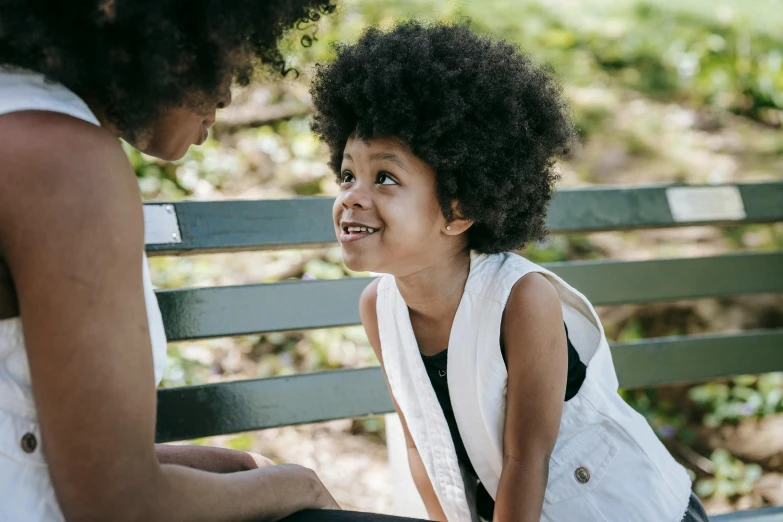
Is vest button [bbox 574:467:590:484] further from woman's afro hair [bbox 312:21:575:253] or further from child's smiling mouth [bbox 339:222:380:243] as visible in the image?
child's smiling mouth [bbox 339:222:380:243]

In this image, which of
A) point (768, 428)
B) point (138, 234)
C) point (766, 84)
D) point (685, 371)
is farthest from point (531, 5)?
point (138, 234)

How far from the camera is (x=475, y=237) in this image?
7.16 ft

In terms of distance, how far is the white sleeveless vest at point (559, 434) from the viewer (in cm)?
194

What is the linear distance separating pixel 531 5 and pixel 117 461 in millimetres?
5651

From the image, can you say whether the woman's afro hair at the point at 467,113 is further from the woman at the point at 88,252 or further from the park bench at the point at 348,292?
the woman at the point at 88,252

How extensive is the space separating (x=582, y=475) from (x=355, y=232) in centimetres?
82

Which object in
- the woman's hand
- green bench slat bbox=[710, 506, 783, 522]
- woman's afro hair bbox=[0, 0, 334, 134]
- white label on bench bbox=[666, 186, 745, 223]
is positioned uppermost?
woman's afro hair bbox=[0, 0, 334, 134]

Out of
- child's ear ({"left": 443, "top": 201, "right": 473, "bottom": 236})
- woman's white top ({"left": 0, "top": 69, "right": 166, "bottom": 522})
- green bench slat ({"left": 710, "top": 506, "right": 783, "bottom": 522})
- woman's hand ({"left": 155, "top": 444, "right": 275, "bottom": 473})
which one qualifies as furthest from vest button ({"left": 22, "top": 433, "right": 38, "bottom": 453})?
green bench slat ({"left": 710, "top": 506, "right": 783, "bottom": 522})

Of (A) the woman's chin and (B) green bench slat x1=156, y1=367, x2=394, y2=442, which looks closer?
(A) the woman's chin

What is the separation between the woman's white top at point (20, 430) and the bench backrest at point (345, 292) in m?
1.15

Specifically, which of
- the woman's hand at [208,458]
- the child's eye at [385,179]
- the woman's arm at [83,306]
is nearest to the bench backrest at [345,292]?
the child's eye at [385,179]

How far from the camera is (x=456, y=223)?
2.09 m

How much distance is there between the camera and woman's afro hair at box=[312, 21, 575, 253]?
78.8 inches

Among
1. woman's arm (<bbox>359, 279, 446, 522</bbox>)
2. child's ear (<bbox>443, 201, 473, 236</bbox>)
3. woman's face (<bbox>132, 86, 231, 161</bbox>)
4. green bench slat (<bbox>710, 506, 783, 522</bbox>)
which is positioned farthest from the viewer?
green bench slat (<bbox>710, 506, 783, 522</bbox>)
